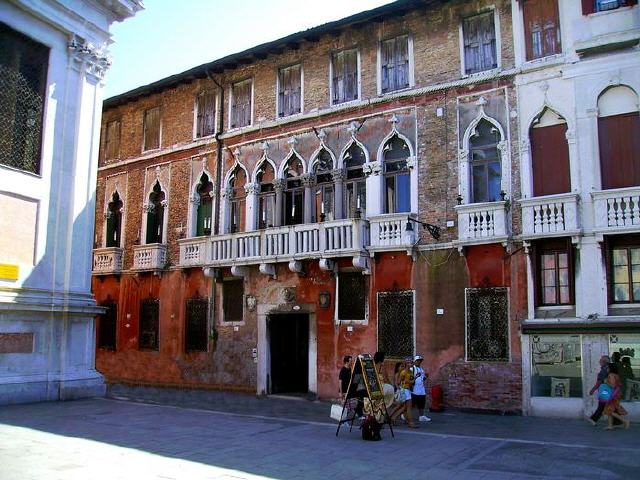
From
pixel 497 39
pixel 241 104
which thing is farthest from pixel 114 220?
pixel 497 39

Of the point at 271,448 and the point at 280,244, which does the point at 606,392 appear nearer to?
the point at 271,448

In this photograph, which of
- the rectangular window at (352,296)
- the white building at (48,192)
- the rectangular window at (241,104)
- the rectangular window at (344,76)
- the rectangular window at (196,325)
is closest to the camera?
the white building at (48,192)

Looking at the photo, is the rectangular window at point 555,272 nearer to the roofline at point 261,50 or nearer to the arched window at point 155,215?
the roofline at point 261,50

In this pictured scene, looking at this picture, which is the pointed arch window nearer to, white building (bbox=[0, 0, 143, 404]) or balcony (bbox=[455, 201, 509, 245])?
white building (bbox=[0, 0, 143, 404])

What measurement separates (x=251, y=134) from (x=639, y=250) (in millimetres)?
13281

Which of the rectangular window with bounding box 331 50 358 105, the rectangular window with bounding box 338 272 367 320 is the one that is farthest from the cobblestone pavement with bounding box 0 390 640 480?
the rectangular window with bounding box 331 50 358 105

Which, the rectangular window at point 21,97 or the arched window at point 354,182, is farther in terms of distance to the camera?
the arched window at point 354,182

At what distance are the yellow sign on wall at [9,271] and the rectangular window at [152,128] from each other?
12.4 metres

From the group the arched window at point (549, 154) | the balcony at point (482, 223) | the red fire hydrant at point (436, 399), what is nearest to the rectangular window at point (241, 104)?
the balcony at point (482, 223)

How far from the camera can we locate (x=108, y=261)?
1026 inches

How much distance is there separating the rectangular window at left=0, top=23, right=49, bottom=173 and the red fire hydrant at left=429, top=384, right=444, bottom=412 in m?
11.6

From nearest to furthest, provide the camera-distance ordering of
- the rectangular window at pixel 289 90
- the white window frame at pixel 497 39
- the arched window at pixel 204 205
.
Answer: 1. the white window frame at pixel 497 39
2. the rectangular window at pixel 289 90
3. the arched window at pixel 204 205

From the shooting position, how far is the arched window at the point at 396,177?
771 inches

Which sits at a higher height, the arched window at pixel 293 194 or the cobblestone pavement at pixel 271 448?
the arched window at pixel 293 194
